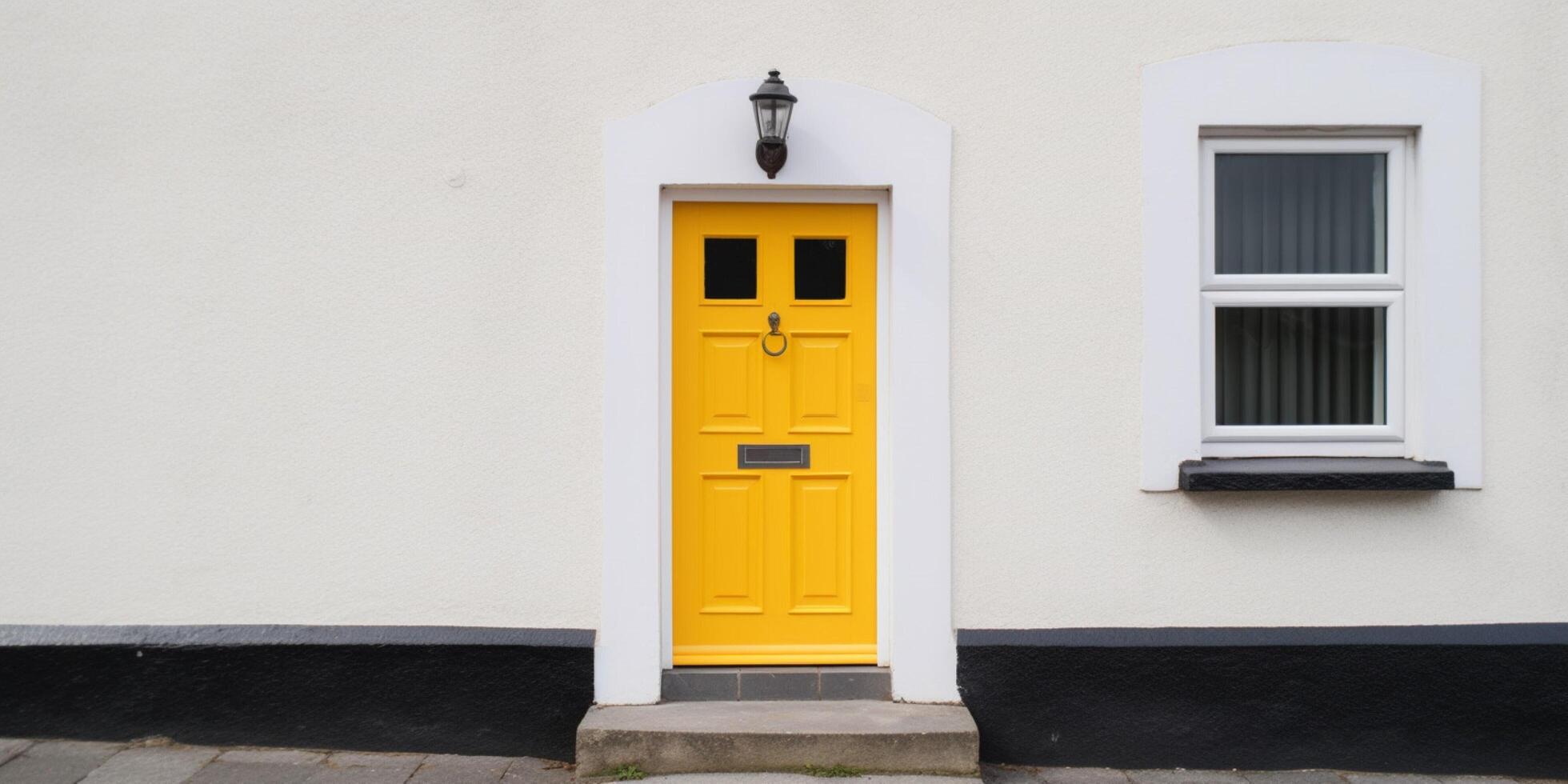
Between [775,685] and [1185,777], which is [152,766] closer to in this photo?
[775,685]

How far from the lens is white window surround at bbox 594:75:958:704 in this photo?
14.8ft

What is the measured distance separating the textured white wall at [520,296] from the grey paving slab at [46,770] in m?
0.84

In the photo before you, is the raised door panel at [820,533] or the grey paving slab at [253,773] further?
the raised door panel at [820,533]

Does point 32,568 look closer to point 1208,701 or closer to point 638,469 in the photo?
point 638,469

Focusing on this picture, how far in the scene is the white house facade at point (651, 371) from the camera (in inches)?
178

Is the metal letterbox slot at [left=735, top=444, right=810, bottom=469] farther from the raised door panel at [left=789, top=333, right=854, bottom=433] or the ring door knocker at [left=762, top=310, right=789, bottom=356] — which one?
the ring door knocker at [left=762, top=310, right=789, bottom=356]

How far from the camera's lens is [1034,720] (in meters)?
4.55

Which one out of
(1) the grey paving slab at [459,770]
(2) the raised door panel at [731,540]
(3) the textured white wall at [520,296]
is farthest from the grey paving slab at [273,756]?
(2) the raised door panel at [731,540]

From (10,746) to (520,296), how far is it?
2.75 m

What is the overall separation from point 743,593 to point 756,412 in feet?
2.55

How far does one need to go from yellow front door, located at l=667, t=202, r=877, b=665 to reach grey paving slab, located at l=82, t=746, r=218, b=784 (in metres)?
1.96

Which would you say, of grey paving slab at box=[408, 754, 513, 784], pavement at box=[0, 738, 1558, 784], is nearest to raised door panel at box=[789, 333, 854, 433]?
pavement at box=[0, 738, 1558, 784]

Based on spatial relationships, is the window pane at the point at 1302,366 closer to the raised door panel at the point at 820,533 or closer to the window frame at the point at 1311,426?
the window frame at the point at 1311,426

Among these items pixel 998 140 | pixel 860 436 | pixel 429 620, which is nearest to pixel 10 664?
pixel 429 620
